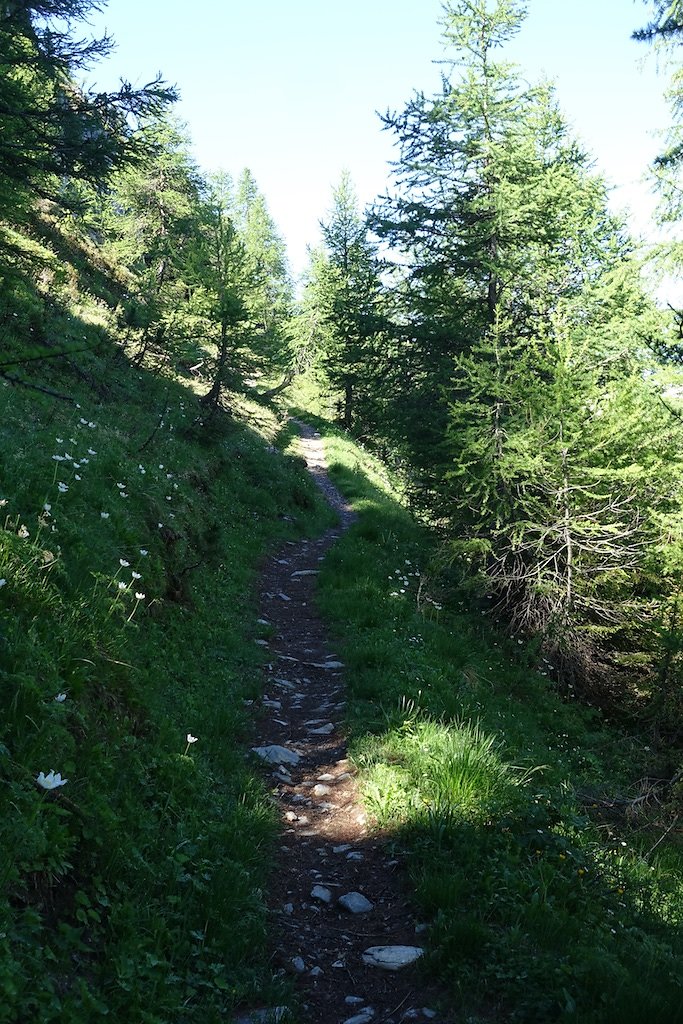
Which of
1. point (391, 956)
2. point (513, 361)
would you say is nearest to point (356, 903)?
point (391, 956)

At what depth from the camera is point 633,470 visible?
966 cm

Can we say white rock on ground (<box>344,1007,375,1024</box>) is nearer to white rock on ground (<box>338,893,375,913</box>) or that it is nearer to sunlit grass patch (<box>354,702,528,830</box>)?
white rock on ground (<box>338,893,375,913</box>)

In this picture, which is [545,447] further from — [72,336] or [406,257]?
[72,336]

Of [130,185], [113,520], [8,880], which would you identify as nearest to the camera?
[8,880]

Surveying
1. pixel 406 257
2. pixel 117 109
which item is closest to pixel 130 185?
pixel 406 257

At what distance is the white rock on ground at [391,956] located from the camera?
3.74 meters

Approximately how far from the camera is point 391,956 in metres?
3.82

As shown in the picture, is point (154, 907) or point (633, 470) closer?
point (154, 907)

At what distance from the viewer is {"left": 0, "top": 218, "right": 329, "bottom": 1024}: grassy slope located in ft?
9.54

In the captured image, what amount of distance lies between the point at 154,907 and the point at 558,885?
2.64 meters

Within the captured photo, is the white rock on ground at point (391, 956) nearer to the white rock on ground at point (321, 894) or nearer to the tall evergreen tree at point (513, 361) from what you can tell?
the white rock on ground at point (321, 894)

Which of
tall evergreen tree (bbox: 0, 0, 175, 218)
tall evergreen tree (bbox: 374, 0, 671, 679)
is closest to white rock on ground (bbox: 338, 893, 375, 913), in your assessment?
tall evergreen tree (bbox: 374, 0, 671, 679)

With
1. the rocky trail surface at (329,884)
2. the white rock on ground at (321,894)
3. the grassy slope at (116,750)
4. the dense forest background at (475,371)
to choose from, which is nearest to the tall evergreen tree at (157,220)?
the dense forest background at (475,371)

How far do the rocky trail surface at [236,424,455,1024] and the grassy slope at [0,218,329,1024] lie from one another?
246 mm
